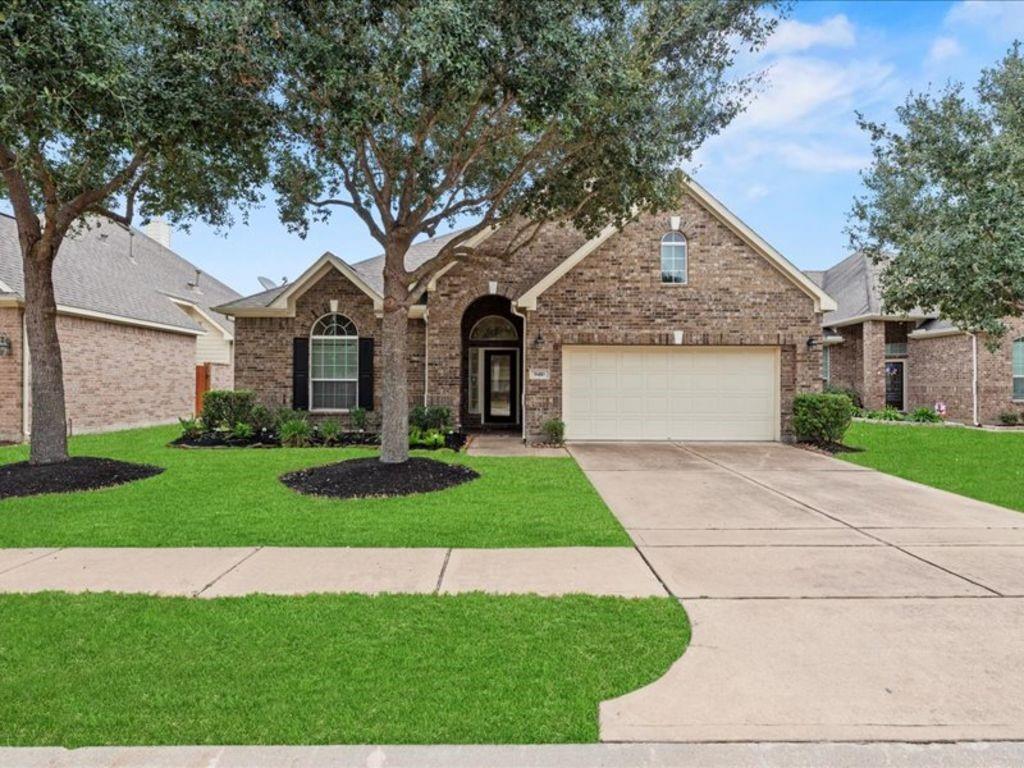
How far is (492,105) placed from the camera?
8312 millimetres

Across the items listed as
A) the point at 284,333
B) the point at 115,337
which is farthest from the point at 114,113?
the point at 115,337

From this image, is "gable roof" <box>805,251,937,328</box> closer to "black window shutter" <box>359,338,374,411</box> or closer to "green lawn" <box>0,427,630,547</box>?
"black window shutter" <box>359,338,374,411</box>

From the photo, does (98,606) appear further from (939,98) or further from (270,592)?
(939,98)

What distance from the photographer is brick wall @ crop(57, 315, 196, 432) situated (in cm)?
1593

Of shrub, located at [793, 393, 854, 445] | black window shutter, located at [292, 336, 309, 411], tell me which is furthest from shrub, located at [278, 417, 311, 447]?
shrub, located at [793, 393, 854, 445]

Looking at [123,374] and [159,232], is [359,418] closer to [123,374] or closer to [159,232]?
[123,374]

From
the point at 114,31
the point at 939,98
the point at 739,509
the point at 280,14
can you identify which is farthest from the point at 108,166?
the point at 939,98

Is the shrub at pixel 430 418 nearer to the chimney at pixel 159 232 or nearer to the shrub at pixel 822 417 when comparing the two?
the shrub at pixel 822 417

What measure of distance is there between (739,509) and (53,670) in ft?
22.4

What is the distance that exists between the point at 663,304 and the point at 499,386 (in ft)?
19.0

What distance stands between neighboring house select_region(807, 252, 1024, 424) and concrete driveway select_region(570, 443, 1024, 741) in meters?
13.2

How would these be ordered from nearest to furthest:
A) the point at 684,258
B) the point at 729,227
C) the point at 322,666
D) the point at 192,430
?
1. the point at 322,666
2. the point at 729,227
3. the point at 684,258
4. the point at 192,430

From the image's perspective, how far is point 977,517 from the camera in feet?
23.8

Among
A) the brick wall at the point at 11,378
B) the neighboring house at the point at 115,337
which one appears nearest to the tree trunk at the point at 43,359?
the neighboring house at the point at 115,337
